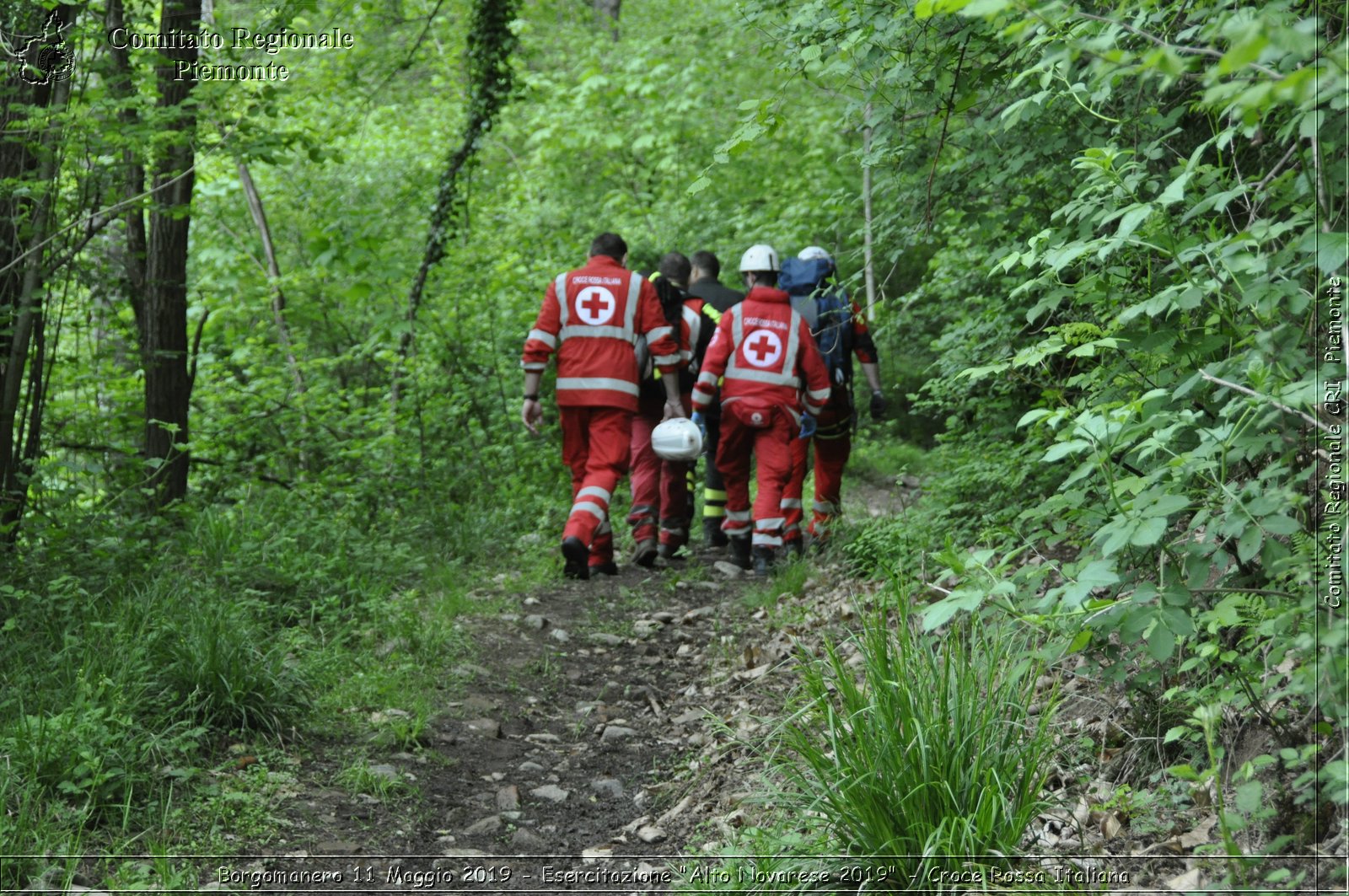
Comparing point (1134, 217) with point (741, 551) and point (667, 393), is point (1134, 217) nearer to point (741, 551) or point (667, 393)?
point (667, 393)

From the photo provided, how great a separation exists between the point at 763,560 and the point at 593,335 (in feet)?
6.78

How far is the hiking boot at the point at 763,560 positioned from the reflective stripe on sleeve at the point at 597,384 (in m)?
1.50

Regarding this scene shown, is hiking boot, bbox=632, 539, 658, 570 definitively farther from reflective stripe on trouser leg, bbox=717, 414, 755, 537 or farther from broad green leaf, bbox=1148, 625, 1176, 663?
broad green leaf, bbox=1148, 625, 1176, 663

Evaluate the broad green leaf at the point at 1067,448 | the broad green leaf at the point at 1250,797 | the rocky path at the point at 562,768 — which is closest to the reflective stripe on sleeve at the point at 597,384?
the rocky path at the point at 562,768

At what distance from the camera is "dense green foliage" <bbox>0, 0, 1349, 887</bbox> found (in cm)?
282

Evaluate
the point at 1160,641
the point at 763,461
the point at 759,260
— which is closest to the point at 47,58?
the point at 759,260

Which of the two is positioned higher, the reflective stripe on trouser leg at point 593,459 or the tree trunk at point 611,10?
the tree trunk at point 611,10

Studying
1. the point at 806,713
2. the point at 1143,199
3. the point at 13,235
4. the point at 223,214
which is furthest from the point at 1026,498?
the point at 223,214

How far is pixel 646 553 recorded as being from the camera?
8648mm

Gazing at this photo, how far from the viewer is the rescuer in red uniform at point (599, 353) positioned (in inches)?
319

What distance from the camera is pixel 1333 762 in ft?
8.01

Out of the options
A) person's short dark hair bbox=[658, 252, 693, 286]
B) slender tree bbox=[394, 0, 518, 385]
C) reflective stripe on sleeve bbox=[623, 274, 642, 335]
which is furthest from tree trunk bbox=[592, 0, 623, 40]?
reflective stripe on sleeve bbox=[623, 274, 642, 335]

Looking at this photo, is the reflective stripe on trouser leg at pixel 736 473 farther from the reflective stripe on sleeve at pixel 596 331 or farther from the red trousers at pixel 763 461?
the reflective stripe on sleeve at pixel 596 331

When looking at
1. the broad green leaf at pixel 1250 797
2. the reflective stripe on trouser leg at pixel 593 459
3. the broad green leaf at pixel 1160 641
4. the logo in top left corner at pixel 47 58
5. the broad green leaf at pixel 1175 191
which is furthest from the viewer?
the reflective stripe on trouser leg at pixel 593 459
